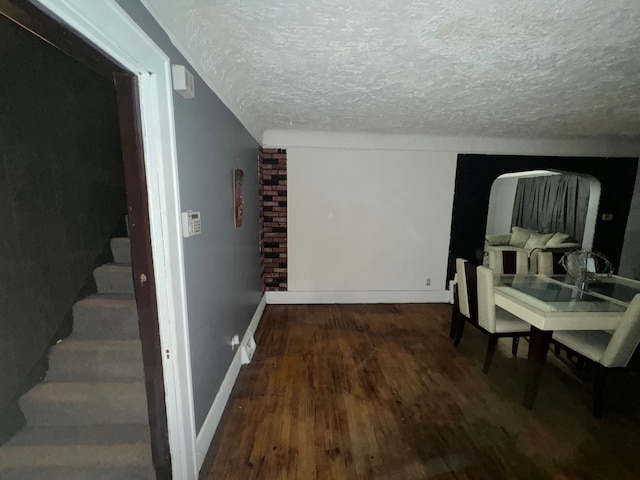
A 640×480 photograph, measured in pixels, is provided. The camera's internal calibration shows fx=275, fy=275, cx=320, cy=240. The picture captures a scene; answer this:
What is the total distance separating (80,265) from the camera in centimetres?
186

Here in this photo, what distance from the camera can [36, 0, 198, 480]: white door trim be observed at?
857mm

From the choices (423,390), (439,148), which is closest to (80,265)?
(423,390)

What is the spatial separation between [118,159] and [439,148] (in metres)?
3.47

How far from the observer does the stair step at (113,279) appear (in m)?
1.94

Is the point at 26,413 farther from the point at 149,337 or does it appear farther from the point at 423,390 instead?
the point at 423,390

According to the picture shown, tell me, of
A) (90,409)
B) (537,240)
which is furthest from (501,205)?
(90,409)

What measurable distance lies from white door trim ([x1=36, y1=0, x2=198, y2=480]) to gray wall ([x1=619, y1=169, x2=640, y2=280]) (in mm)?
5615

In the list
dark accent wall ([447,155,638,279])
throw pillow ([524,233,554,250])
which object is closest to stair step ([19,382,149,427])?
dark accent wall ([447,155,638,279])

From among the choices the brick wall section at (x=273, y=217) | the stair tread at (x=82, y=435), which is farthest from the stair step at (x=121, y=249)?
the brick wall section at (x=273, y=217)

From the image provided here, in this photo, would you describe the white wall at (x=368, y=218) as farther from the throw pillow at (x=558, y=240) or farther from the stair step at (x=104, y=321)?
the throw pillow at (x=558, y=240)

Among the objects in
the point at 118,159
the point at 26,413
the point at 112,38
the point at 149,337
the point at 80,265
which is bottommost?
the point at 26,413

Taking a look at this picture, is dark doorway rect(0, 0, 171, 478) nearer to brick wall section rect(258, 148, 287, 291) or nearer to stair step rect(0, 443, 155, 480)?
stair step rect(0, 443, 155, 480)

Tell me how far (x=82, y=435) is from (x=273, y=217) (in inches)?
102

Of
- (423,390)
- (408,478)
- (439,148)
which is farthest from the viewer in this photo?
(439,148)
